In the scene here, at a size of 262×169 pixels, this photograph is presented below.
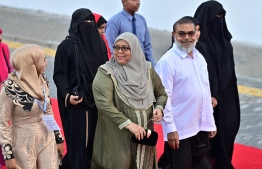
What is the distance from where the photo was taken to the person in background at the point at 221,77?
361 inches

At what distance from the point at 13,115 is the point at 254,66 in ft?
23.7

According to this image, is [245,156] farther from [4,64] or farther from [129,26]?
[4,64]

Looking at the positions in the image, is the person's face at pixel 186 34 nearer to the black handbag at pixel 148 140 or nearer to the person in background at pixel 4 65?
the black handbag at pixel 148 140

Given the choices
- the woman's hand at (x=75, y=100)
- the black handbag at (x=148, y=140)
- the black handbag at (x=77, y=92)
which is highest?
the black handbag at (x=77, y=92)

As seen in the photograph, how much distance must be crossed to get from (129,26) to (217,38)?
1.45 meters

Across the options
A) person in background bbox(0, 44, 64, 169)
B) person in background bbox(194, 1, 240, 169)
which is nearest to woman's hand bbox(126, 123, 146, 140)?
person in background bbox(0, 44, 64, 169)

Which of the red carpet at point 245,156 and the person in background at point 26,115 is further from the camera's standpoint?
the red carpet at point 245,156

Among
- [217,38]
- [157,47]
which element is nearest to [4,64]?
[217,38]

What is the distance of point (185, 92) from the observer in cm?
798

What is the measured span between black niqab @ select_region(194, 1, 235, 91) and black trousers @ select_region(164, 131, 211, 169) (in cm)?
113

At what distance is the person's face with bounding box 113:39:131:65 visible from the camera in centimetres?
735

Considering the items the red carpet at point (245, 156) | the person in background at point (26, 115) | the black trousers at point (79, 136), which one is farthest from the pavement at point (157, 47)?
the person in background at point (26, 115)

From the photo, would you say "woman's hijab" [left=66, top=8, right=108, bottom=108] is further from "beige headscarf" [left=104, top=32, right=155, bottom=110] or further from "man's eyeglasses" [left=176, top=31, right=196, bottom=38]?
"beige headscarf" [left=104, top=32, right=155, bottom=110]

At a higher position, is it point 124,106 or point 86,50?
point 86,50
